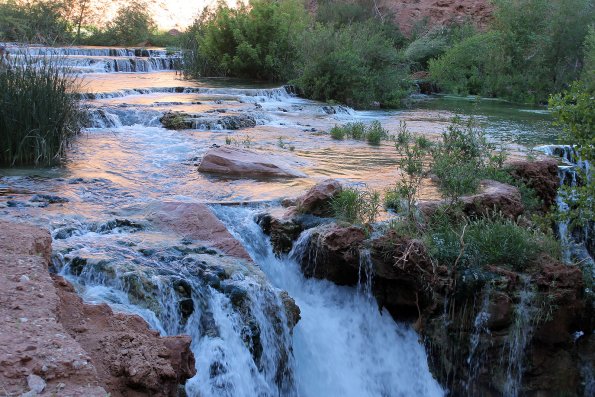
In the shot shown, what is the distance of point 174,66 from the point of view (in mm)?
23547

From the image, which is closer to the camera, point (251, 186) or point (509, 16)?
point (251, 186)

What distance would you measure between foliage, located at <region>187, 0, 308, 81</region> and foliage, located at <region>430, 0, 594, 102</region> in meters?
6.94

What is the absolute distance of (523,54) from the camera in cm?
2444

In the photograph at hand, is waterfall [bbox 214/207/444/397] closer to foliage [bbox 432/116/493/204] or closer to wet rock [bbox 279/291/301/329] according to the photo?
wet rock [bbox 279/291/301/329]

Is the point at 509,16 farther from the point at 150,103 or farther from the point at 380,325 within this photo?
the point at 380,325

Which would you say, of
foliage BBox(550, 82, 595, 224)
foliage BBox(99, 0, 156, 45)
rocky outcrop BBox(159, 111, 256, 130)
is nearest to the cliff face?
foliage BBox(99, 0, 156, 45)

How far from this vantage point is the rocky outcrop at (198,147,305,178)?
8.39 meters

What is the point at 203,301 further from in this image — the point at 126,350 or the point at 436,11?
the point at 436,11

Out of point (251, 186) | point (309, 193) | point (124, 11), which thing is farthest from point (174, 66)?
point (309, 193)

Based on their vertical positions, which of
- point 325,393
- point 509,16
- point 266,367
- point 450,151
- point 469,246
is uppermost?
point 509,16

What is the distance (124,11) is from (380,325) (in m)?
31.4

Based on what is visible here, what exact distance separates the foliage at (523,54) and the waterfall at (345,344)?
754 inches

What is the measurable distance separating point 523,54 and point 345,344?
2166 cm

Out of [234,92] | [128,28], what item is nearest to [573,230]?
[234,92]
